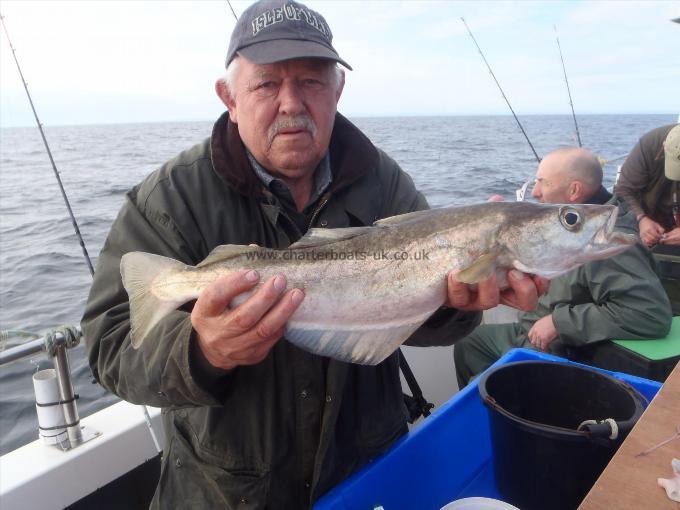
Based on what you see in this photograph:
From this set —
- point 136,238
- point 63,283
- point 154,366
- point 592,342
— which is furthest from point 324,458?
point 63,283

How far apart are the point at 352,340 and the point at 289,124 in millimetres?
1074

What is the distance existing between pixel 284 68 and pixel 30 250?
1290cm

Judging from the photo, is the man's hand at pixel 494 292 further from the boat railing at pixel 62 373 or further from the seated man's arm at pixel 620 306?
the boat railing at pixel 62 373

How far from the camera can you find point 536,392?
320 centimetres

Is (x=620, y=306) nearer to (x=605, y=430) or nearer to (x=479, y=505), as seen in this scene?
(x=605, y=430)

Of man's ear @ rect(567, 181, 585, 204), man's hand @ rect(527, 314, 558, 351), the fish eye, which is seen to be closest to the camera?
the fish eye

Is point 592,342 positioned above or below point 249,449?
below

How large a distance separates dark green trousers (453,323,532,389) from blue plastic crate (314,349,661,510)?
1.33m

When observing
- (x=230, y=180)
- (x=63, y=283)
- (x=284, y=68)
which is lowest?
(x=63, y=283)

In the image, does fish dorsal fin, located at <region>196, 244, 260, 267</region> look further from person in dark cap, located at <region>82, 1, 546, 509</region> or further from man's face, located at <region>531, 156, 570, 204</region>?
man's face, located at <region>531, 156, 570, 204</region>

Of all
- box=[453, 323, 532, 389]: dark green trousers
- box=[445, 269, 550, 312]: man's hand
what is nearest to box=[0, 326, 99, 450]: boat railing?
box=[445, 269, 550, 312]: man's hand

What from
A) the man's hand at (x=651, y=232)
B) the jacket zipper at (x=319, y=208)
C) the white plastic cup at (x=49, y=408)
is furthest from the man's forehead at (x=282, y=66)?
the man's hand at (x=651, y=232)

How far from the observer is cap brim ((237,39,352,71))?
2354 millimetres

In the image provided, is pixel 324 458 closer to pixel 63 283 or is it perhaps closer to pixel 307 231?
pixel 307 231
